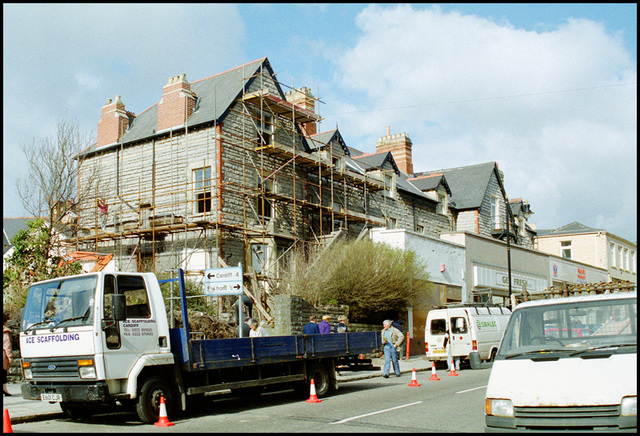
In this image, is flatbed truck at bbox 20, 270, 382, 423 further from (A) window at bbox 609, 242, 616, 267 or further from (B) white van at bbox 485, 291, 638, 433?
(A) window at bbox 609, 242, 616, 267

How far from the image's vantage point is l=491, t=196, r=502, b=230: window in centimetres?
4325

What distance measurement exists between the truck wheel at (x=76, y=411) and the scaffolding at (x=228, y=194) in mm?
12284

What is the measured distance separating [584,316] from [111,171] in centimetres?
2501

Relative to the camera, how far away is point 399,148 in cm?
4122

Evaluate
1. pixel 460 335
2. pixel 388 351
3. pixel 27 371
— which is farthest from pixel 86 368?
pixel 460 335

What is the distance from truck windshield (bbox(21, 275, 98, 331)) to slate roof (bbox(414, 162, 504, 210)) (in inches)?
1308

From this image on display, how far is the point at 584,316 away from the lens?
7484 mm

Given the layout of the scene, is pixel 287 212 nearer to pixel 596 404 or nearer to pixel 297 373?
pixel 297 373

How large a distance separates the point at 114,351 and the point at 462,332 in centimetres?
1385

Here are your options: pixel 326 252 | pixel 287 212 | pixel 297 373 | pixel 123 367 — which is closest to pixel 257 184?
pixel 287 212

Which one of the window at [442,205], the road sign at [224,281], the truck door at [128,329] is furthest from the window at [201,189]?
the window at [442,205]

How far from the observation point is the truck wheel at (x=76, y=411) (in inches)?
441

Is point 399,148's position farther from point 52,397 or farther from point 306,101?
point 52,397

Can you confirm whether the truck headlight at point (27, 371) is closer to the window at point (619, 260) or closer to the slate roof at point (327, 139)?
the slate roof at point (327, 139)
